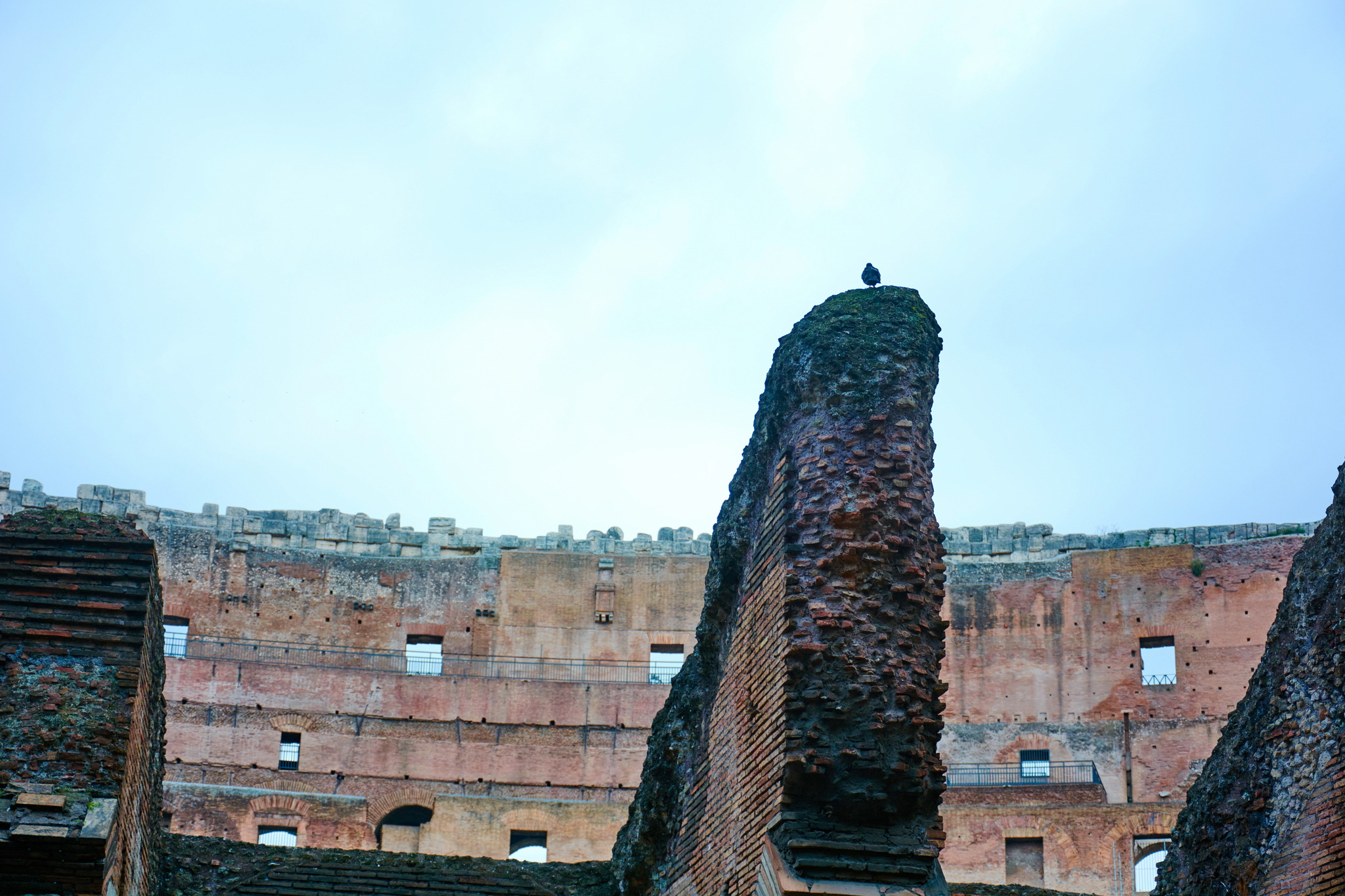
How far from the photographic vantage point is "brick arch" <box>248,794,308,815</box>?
23281mm

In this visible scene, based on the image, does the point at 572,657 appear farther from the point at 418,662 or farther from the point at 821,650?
the point at 821,650

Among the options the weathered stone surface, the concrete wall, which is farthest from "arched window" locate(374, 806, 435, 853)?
the weathered stone surface

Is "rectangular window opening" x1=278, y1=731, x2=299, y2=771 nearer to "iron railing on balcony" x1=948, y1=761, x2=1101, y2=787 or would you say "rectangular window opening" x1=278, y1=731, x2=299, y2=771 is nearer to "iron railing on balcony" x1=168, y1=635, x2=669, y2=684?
"iron railing on balcony" x1=168, y1=635, x2=669, y2=684

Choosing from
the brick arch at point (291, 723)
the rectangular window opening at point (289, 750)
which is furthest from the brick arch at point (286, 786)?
Result: the brick arch at point (291, 723)

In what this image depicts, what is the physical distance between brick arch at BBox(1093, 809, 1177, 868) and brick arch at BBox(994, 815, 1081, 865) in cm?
42

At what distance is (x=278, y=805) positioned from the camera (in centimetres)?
2328

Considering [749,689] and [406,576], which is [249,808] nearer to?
[406,576]

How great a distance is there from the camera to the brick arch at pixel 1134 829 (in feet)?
75.6

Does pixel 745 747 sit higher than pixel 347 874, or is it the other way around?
pixel 745 747

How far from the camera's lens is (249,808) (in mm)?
23344

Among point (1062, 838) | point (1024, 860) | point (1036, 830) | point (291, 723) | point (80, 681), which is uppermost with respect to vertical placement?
point (80, 681)

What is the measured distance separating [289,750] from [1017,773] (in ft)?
42.8

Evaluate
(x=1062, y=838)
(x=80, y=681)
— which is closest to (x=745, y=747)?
(x=80, y=681)

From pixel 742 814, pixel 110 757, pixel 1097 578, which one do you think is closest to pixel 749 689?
pixel 742 814
